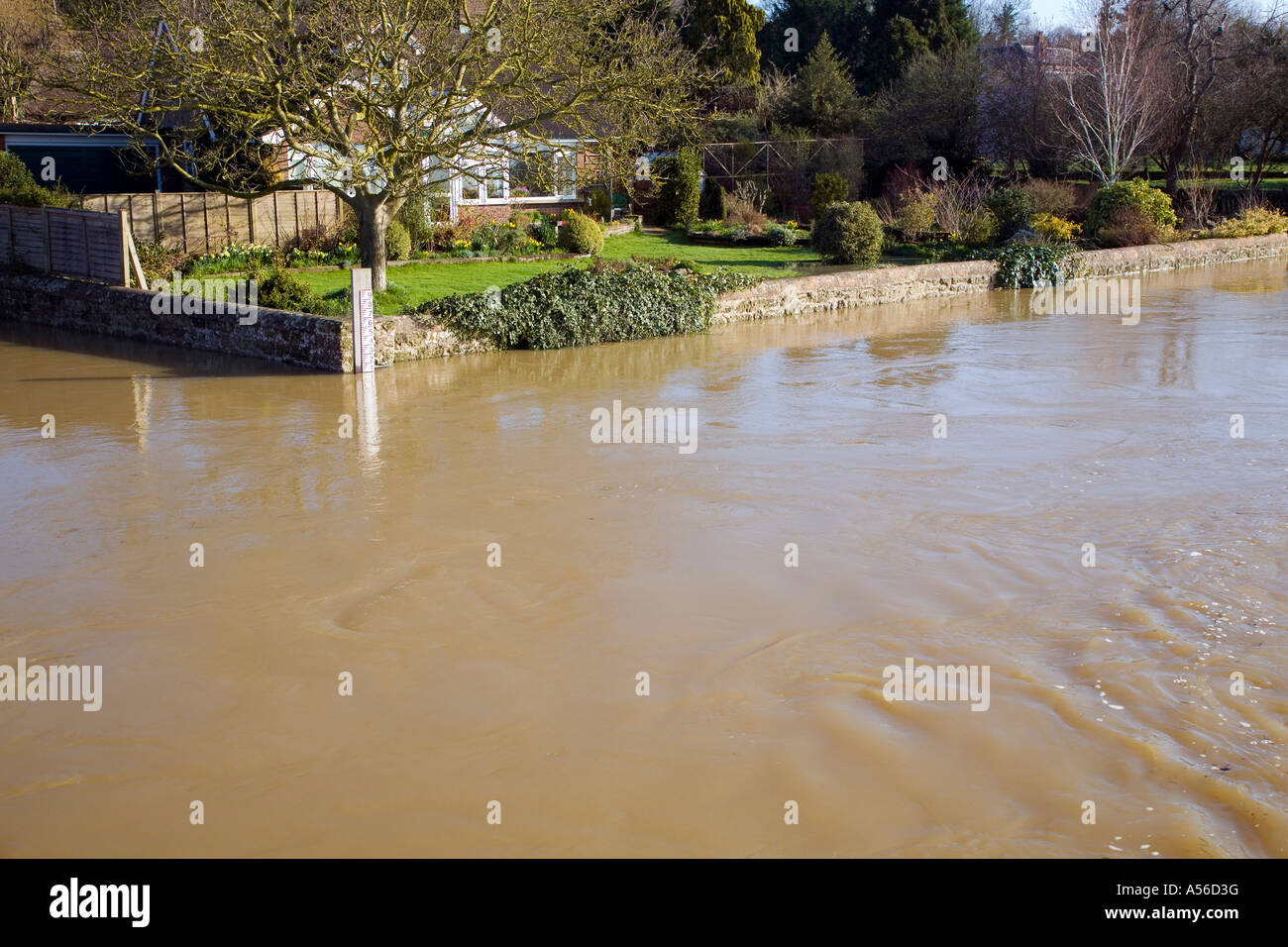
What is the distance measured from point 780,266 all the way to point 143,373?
45.9 feet

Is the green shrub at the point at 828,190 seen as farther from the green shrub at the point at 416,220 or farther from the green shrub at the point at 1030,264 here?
the green shrub at the point at 416,220

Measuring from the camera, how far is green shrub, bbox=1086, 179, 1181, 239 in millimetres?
29172

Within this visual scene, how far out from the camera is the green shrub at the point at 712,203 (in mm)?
31297

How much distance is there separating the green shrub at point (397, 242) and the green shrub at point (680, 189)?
30.2 ft

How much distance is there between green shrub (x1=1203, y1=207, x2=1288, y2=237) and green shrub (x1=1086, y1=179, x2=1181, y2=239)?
8.41 feet

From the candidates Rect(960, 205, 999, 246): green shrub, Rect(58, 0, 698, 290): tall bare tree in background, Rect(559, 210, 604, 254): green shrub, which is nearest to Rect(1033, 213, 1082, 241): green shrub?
Rect(960, 205, 999, 246): green shrub

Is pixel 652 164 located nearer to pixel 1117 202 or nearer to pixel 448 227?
pixel 448 227

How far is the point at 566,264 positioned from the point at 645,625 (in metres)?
16.8

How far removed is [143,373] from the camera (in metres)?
15.3

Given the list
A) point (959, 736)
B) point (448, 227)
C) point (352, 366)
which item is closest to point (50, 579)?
point (959, 736)

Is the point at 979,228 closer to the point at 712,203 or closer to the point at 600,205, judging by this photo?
the point at 712,203
